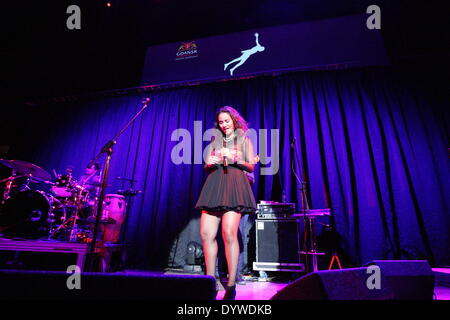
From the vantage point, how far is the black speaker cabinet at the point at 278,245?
3.35 m

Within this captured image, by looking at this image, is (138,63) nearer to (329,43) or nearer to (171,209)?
(171,209)

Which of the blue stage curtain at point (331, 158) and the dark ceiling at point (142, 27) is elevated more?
the dark ceiling at point (142, 27)

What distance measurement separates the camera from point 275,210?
3.62 meters

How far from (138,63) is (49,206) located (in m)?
3.40

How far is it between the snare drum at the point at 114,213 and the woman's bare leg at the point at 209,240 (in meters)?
2.70

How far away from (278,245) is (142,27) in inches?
177

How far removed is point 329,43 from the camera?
430 cm

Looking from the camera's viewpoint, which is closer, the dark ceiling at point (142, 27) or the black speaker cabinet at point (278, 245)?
the black speaker cabinet at point (278, 245)

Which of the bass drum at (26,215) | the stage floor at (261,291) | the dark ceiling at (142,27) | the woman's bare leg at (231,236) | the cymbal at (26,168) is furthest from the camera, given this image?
the dark ceiling at (142,27)

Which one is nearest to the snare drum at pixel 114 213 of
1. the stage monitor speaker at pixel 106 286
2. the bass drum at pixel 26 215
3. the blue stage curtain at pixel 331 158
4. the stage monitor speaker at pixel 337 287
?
the blue stage curtain at pixel 331 158

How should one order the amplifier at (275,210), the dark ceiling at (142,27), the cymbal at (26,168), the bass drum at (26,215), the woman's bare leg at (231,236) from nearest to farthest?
the woman's bare leg at (231,236)
the bass drum at (26,215)
the cymbal at (26,168)
the amplifier at (275,210)
the dark ceiling at (142,27)

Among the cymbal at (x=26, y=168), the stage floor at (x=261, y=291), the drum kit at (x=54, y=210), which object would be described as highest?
the cymbal at (x=26, y=168)

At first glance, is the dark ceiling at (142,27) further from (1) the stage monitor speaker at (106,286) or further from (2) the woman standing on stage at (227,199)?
(1) the stage monitor speaker at (106,286)

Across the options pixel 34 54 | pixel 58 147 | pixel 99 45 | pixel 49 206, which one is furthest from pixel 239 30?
pixel 58 147
